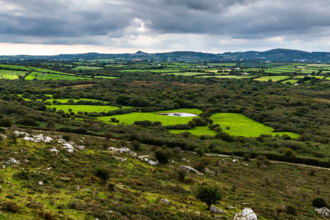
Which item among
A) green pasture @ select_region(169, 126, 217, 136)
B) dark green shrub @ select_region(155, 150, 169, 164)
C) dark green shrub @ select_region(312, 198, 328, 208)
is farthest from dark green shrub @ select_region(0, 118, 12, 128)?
dark green shrub @ select_region(312, 198, 328, 208)

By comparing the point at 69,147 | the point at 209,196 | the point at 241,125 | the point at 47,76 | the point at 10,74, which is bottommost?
the point at 241,125

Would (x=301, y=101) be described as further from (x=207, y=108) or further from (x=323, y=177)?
(x=323, y=177)

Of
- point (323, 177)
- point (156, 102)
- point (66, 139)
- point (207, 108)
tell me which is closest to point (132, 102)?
point (156, 102)

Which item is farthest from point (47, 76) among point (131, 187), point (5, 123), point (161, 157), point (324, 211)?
point (324, 211)

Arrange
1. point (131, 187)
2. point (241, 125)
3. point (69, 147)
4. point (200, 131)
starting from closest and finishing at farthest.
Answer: point (131, 187)
point (69, 147)
point (200, 131)
point (241, 125)

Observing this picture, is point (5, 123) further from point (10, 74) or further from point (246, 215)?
point (10, 74)

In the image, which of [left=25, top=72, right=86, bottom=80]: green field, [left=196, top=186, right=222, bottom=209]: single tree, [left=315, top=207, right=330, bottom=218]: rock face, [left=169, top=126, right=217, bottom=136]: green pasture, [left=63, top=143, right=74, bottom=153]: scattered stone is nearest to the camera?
[left=196, top=186, right=222, bottom=209]: single tree

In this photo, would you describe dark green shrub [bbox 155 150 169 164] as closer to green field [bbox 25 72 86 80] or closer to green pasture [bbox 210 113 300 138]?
green pasture [bbox 210 113 300 138]
